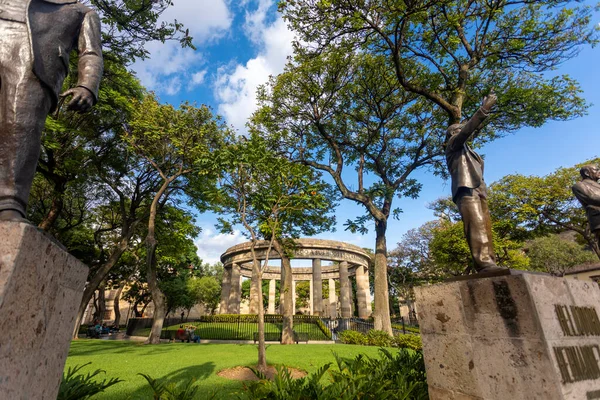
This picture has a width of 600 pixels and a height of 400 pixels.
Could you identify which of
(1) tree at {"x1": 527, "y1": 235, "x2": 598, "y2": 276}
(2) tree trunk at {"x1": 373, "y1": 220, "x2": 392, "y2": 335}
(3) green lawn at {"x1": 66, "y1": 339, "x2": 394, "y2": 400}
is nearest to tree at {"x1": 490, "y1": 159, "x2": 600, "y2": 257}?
(1) tree at {"x1": 527, "y1": 235, "x2": 598, "y2": 276}

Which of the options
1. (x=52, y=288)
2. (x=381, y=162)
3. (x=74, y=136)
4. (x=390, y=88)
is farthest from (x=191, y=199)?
(x=52, y=288)

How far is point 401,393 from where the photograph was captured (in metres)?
3.76

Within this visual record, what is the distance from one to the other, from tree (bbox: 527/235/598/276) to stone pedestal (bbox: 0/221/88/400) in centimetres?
3406

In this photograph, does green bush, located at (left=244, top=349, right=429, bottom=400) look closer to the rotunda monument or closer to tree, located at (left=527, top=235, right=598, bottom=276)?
the rotunda monument

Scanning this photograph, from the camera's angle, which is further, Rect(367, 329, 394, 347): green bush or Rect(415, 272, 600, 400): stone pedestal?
Rect(367, 329, 394, 347): green bush

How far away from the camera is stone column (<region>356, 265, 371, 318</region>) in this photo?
27.4 metres

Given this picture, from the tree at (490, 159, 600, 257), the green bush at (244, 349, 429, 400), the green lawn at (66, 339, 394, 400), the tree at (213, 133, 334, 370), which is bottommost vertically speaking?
the green lawn at (66, 339, 394, 400)

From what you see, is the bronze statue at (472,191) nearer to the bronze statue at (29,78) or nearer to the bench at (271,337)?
the bronze statue at (29,78)

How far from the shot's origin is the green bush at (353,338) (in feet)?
46.2

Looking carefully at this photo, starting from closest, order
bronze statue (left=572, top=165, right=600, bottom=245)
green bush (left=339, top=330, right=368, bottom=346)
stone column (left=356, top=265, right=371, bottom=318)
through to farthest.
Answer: bronze statue (left=572, top=165, right=600, bottom=245)
green bush (left=339, top=330, right=368, bottom=346)
stone column (left=356, top=265, right=371, bottom=318)

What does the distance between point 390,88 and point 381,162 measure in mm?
4043

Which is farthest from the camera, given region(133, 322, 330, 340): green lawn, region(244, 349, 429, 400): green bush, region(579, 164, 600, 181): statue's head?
region(133, 322, 330, 340): green lawn

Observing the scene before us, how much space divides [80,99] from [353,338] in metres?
15.2

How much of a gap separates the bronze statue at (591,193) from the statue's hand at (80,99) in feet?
25.0
